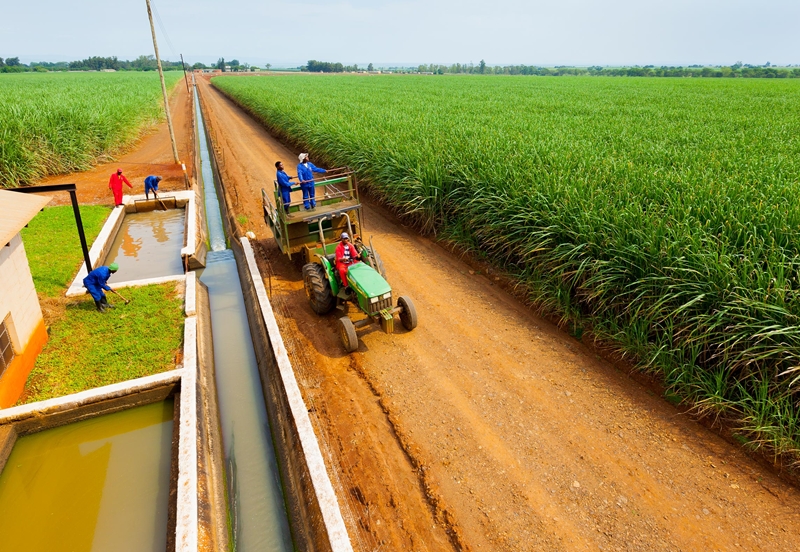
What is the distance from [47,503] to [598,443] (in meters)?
6.37

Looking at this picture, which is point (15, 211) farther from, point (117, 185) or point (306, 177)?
point (117, 185)

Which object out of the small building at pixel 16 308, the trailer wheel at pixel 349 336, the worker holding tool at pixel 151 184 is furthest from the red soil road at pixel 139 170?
the trailer wheel at pixel 349 336

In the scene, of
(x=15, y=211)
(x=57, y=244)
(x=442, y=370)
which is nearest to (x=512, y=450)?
(x=442, y=370)

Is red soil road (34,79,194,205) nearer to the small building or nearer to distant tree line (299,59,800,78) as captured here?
the small building

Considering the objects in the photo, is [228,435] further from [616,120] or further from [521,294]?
[616,120]

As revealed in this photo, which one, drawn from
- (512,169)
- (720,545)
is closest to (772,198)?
(512,169)

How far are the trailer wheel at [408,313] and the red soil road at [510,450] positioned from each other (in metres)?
0.20

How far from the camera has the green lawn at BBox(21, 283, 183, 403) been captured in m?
6.46

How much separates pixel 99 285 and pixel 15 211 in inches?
79.9

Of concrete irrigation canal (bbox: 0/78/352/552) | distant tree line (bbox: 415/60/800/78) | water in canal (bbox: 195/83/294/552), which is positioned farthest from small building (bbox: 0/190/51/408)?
distant tree line (bbox: 415/60/800/78)

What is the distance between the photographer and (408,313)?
293 inches

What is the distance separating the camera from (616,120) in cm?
1700

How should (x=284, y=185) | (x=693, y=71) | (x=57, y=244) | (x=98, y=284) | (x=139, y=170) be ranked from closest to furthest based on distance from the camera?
(x=98, y=284)
(x=284, y=185)
(x=57, y=244)
(x=139, y=170)
(x=693, y=71)

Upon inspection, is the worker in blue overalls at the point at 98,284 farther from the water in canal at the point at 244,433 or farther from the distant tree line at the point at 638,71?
the distant tree line at the point at 638,71
